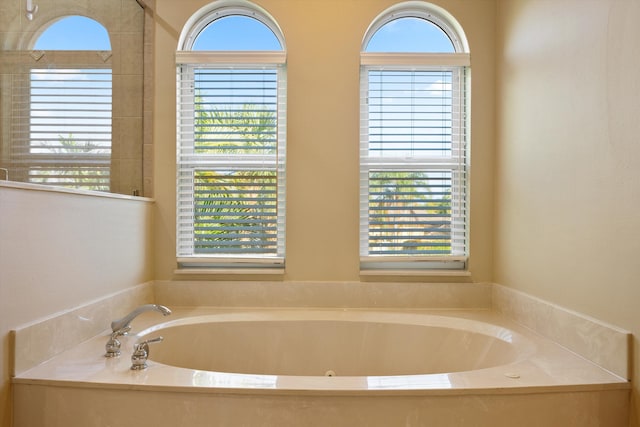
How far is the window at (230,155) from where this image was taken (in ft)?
7.69

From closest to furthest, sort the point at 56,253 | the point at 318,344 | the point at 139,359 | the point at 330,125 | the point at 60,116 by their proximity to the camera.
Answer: the point at 139,359 < the point at 56,253 < the point at 60,116 < the point at 318,344 < the point at 330,125

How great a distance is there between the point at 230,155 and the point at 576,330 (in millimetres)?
1910

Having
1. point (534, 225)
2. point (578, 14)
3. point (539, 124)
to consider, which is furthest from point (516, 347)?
point (578, 14)

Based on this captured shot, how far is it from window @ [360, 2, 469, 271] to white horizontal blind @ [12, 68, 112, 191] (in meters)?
1.40

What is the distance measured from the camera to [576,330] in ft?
5.03

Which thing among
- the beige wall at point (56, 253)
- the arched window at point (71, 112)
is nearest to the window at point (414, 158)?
the beige wall at point (56, 253)

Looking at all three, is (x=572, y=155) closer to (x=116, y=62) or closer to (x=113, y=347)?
(x=113, y=347)

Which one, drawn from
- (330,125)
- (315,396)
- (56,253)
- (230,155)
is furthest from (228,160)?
(315,396)

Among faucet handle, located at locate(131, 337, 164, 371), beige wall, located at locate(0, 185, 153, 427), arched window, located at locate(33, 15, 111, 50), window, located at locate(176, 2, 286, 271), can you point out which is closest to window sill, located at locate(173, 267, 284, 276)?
window, located at locate(176, 2, 286, 271)

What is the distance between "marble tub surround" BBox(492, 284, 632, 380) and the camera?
4.31 feet

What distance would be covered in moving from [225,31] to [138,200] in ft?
3.75

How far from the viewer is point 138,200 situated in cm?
212

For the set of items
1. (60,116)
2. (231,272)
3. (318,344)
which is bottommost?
(318,344)

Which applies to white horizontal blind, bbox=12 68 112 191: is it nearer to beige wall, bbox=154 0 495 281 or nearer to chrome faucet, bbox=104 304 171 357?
chrome faucet, bbox=104 304 171 357
